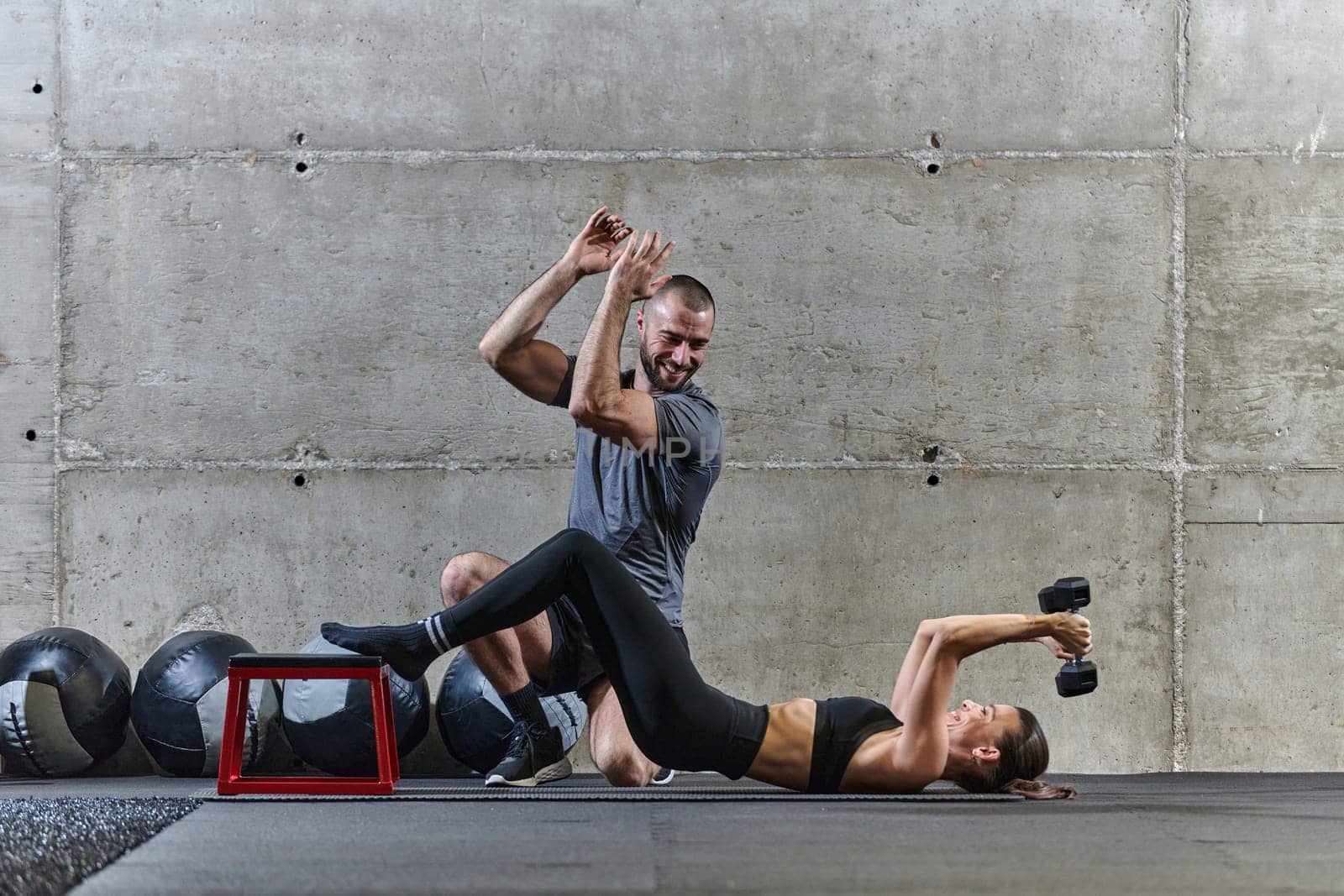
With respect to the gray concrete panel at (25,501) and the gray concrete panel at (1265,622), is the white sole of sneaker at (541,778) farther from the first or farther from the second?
the gray concrete panel at (1265,622)

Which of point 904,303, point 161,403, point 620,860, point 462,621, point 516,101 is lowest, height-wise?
point 620,860

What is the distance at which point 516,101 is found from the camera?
163 inches

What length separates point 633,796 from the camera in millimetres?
3055

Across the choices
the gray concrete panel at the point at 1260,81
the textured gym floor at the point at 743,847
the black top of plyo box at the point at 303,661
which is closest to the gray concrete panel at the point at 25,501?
the textured gym floor at the point at 743,847

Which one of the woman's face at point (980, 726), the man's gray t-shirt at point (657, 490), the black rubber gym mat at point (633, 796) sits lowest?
the black rubber gym mat at point (633, 796)

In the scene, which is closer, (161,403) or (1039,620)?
(1039,620)

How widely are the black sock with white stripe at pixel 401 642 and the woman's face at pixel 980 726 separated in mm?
1273

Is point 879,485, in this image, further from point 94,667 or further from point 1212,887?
point 94,667

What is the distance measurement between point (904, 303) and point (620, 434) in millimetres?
1260

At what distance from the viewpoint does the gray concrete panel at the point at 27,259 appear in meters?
4.12

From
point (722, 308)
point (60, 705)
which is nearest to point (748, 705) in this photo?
point (722, 308)

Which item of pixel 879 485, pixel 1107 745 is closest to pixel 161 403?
pixel 879 485

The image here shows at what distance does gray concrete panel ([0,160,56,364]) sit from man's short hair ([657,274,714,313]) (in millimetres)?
2149

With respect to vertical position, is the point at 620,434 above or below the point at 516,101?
below
